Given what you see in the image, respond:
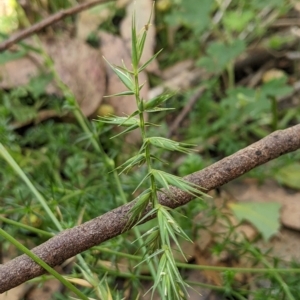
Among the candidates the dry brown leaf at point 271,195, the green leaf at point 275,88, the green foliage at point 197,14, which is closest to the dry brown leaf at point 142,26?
the green foliage at point 197,14

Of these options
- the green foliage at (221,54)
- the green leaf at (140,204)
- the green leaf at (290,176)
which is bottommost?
the green leaf at (290,176)

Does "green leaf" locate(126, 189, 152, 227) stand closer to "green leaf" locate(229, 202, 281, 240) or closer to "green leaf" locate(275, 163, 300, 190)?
"green leaf" locate(229, 202, 281, 240)

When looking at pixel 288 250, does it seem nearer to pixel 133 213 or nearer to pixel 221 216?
pixel 221 216

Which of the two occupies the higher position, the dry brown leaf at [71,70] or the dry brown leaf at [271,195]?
the dry brown leaf at [71,70]

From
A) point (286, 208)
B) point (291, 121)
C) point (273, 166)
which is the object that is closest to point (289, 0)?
point (291, 121)

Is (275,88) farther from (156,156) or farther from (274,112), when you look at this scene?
(156,156)

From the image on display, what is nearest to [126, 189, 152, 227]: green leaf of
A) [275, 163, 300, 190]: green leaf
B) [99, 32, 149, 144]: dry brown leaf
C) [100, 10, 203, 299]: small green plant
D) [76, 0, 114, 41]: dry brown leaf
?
[100, 10, 203, 299]: small green plant

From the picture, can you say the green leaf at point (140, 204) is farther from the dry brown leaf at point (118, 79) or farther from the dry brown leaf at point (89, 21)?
the dry brown leaf at point (89, 21)
